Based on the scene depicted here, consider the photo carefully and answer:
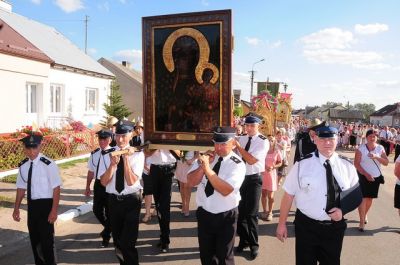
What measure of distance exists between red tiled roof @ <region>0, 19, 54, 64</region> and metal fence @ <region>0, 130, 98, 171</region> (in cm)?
346

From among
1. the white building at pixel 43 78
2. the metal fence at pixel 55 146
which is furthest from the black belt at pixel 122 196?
the white building at pixel 43 78

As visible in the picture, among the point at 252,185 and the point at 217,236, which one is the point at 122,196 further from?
the point at 252,185

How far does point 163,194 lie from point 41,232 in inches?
77.4

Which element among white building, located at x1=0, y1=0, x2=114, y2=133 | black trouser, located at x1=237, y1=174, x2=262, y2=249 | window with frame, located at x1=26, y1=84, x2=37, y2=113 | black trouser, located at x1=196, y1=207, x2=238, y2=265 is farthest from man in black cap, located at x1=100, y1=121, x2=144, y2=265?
window with frame, located at x1=26, y1=84, x2=37, y2=113

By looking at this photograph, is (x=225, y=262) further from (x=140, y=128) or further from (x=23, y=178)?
(x=140, y=128)

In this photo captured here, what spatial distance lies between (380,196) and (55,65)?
14.3m

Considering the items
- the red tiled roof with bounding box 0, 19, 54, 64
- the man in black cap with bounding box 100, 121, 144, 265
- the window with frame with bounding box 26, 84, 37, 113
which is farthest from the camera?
the window with frame with bounding box 26, 84, 37, 113

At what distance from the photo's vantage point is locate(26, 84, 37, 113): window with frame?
1510 cm

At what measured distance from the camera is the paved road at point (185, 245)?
5.33 m

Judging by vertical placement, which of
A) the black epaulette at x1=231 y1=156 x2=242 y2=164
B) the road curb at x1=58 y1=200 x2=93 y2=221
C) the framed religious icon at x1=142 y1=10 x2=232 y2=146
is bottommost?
the road curb at x1=58 y1=200 x2=93 y2=221

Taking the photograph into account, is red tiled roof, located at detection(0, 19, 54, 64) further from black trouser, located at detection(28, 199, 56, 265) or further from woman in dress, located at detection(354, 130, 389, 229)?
woman in dress, located at detection(354, 130, 389, 229)

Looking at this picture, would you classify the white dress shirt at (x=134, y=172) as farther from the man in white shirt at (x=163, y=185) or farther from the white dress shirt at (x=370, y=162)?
the white dress shirt at (x=370, y=162)

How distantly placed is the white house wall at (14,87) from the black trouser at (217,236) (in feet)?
39.2

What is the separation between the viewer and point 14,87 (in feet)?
44.7
